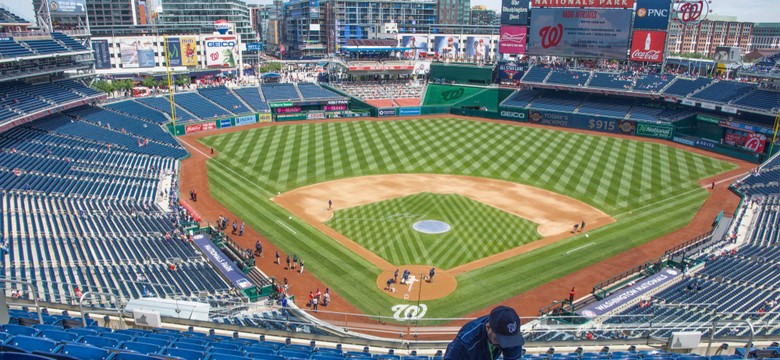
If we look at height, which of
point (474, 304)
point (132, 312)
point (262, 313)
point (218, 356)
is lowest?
point (474, 304)

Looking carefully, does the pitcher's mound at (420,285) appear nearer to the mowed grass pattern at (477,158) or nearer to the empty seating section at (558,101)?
the mowed grass pattern at (477,158)

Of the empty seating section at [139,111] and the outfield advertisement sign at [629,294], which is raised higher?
the empty seating section at [139,111]

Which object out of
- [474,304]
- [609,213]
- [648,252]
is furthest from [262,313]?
[609,213]

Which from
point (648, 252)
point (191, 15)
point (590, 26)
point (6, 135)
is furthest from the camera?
point (191, 15)

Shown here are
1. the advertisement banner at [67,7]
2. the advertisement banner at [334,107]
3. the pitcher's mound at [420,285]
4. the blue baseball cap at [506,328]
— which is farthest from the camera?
the advertisement banner at [334,107]

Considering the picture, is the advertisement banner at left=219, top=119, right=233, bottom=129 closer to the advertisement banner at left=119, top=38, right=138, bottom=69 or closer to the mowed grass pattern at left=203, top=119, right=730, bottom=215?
the mowed grass pattern at left=203, top=119, right=730, bottom=215

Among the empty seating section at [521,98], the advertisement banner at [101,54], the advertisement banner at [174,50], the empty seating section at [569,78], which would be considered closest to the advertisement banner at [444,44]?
the empty seating section at [521,98]

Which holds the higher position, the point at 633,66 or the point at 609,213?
the point at 633,66

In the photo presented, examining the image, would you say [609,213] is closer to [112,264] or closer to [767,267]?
[767,267]

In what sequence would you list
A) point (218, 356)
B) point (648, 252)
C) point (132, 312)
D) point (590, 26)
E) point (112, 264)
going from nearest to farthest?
point (218, 356)
point (132, 312)
point (112, 264)
point (648, 252)
point (590, 26)
